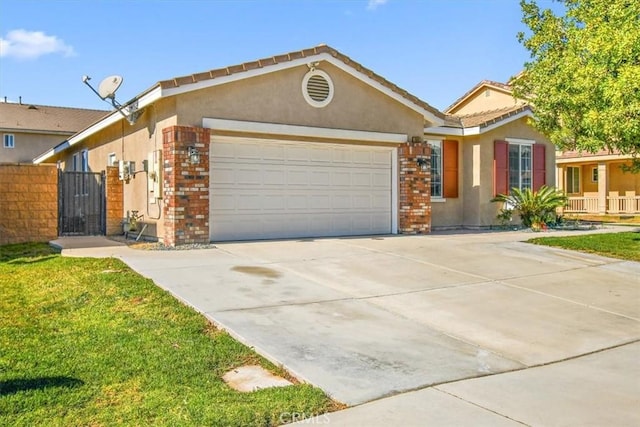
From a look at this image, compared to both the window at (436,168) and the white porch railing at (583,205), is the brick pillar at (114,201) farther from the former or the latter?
the white porch railing at (583,205)

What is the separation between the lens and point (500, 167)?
55.8 feet

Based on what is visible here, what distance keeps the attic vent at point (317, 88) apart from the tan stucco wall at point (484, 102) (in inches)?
491

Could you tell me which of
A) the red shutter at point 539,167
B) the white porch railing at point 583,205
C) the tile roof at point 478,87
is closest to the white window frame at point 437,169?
the red shutter at point 539,167

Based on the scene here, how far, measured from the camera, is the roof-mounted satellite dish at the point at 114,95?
12336 millimetres

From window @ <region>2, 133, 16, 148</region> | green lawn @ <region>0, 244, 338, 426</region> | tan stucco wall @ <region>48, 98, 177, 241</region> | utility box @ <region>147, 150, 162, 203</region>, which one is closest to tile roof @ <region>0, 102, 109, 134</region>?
window @ <region>2, 133, 16, 148</region>

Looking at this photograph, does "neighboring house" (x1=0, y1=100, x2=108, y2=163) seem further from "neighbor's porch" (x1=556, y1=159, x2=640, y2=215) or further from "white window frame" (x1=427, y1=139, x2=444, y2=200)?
"neighbor's porch" (x1=556, y1=159, x2=640, y2=215)

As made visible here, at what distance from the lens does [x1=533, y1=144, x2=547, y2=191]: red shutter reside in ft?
58.7

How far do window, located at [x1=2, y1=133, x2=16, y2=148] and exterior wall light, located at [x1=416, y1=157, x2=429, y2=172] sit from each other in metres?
27.4

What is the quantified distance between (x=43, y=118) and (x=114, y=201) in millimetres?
22406

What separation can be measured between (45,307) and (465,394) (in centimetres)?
503

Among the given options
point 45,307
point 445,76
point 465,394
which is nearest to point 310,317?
point 465,394

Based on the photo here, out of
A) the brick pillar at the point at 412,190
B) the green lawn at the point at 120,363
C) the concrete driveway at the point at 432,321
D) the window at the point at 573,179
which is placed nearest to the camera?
the green lawn at the point at 120,363

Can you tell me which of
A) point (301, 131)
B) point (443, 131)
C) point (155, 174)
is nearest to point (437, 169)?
point (443, 131)

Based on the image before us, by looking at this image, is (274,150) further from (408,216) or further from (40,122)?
(40,122)
